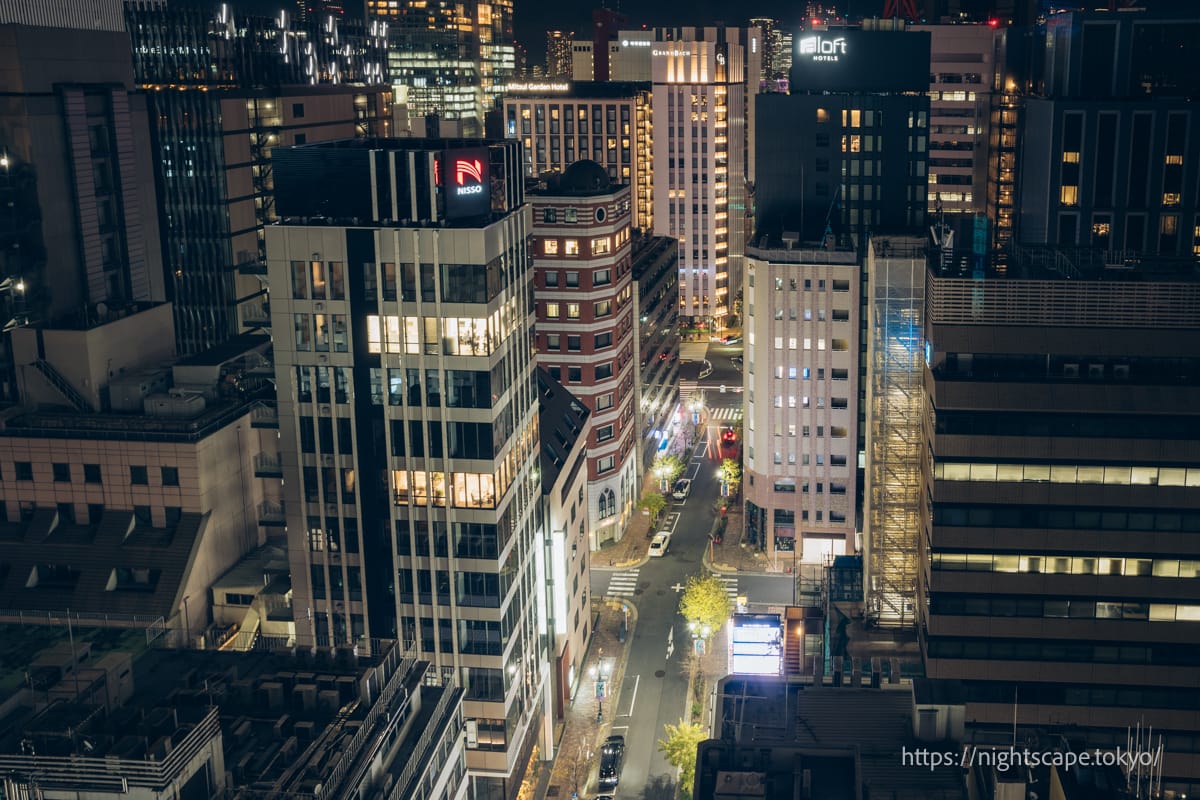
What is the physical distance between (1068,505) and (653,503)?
7475 cm

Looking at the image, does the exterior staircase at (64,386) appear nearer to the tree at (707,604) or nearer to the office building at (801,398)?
the tree at (707,604)

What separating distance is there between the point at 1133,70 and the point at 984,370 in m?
115

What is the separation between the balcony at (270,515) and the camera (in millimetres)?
112619

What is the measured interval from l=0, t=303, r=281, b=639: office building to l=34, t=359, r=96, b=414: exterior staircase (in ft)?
1.40

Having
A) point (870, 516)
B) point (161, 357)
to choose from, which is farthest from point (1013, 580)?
point (161, 357)

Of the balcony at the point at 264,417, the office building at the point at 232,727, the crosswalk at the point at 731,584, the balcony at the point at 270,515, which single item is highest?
the balcony at the point at 264,417

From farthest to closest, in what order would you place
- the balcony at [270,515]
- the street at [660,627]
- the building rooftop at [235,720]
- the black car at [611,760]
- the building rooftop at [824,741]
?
the street at [660,627] < the balcony at [270,515] < the black car at [611,760] < the building rooftop at [824,741] < the building rooftop at [235,720]

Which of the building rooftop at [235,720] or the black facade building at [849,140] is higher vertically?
the black facade building at [849,140]

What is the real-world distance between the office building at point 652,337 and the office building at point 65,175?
2547 inches

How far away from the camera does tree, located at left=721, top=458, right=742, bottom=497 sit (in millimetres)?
173000

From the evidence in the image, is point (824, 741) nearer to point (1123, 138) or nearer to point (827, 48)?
point (827, 48)

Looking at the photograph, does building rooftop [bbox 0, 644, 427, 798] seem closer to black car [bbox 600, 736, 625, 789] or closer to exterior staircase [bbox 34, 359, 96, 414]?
black car [bbox 600, 736, 625, 789]

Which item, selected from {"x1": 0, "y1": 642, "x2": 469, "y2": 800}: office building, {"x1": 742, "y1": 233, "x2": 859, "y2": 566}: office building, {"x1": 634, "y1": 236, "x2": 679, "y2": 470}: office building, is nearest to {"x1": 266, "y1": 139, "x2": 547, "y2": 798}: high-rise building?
{"x1": 0, "y1": 642, "x2": 469, "y2": 800}: office building

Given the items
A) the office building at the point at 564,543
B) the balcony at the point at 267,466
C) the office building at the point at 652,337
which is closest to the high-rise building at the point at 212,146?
the office building at the point at 564,543
